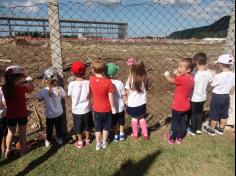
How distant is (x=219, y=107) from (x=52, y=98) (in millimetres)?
2535

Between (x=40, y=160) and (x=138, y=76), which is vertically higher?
(x=138, y=76)

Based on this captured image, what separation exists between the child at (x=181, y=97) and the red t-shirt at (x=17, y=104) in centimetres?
197

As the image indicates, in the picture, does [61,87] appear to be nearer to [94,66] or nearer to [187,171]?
[94,66]

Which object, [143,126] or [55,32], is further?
[143,126]

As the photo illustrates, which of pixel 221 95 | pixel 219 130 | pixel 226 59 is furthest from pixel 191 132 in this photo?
pixel 226 59

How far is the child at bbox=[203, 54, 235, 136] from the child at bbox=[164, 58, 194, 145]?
0.46m

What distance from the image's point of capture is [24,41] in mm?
19703

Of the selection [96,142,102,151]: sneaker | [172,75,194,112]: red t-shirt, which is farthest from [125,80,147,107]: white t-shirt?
[96,142,102,151]: sneaker

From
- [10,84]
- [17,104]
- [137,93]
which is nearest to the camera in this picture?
[10,84]

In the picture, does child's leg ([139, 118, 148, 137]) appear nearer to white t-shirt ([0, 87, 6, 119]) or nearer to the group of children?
the group of children

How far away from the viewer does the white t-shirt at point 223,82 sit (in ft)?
13.9

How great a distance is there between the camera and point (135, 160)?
3.94 metres

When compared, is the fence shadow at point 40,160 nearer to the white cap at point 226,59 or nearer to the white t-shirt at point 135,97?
the white t-shirt at point 135,97

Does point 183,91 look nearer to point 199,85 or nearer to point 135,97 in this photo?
point 199,85
